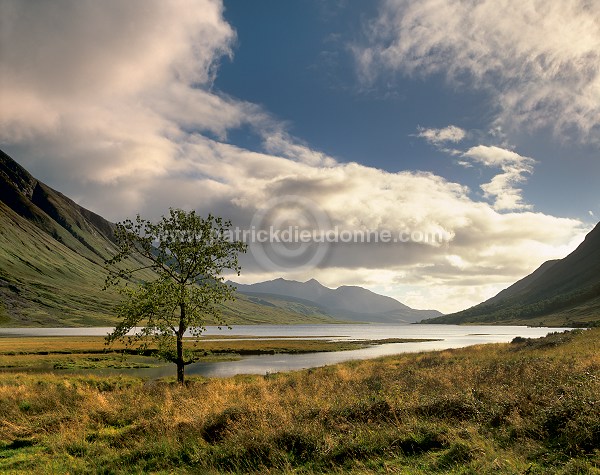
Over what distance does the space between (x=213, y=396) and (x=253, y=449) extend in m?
9.41

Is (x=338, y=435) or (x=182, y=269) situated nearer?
(x=338, y=435)

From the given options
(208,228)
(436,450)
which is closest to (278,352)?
(208,228)

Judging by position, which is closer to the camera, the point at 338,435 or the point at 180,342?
the point at 338,435

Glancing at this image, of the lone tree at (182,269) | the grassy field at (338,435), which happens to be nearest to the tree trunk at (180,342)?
the lone tree at (182,269)

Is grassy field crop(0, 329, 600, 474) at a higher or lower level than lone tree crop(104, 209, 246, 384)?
lower

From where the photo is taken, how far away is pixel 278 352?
92938mm

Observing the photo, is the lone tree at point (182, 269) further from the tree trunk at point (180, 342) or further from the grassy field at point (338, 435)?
the grassy field at point (338, 435)

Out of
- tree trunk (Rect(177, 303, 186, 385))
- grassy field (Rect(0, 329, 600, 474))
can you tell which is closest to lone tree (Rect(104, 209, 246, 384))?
tree trunk (Rect(177, 303, 186, 385))

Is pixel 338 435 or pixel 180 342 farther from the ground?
pixel 180 342

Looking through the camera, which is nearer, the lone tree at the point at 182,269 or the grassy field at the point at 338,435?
the grassy field at the point at 338,435

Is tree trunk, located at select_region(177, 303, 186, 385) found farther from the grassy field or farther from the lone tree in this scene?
the grassy field

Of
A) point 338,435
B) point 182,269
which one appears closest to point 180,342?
point 182,269

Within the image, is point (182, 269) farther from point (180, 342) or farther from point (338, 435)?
point (338, 435)

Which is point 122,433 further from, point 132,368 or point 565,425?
point 132,368
